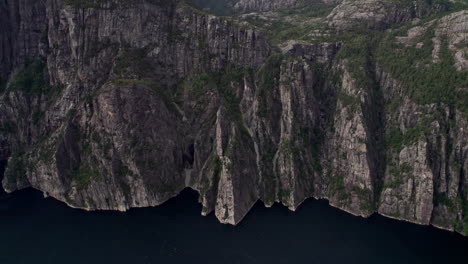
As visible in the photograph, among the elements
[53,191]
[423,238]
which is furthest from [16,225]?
[423,238]

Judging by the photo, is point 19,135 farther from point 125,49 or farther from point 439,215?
point 439,215

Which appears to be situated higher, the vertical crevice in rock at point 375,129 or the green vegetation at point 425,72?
the green vegetation at point 425,72

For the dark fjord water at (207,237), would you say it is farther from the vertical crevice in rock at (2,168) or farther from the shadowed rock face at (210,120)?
the vertical crevice in rock at (2,168)

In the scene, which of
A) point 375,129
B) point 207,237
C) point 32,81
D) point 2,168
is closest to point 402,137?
point 375,129

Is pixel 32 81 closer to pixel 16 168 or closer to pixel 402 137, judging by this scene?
pixel 16 168

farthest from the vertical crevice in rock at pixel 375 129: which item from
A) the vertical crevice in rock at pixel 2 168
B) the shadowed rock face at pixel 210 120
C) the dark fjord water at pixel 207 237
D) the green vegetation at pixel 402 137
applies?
the vertical crevice in rock at pixel 2 168
